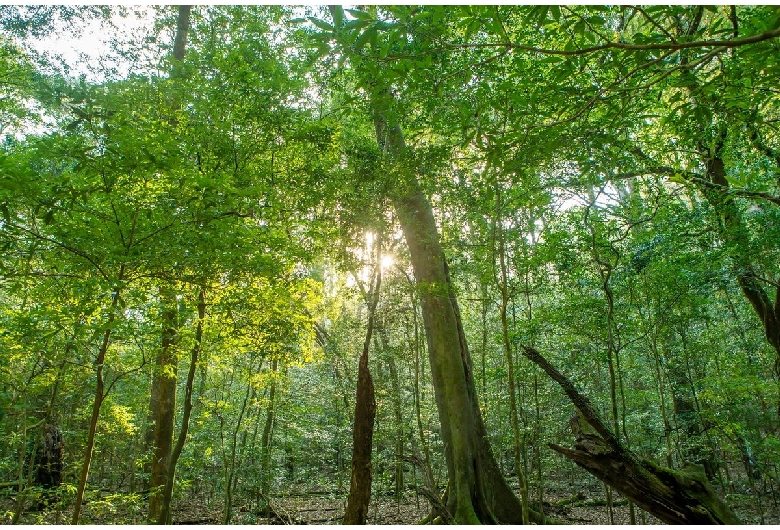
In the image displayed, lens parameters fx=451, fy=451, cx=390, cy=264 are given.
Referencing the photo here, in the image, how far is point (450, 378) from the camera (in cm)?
696

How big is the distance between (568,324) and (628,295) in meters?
1.50

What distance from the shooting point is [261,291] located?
5.14 m

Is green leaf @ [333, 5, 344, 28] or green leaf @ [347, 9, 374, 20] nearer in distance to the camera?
green leaf @ [347, 9, 374, 20]

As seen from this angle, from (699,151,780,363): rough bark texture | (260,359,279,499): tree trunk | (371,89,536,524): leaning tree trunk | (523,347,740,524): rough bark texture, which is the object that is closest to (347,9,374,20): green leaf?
(523,347,740,524): rough bark texture

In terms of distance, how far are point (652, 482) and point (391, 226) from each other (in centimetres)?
419

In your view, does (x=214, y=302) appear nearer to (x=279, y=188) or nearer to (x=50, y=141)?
(x=279, y=188)

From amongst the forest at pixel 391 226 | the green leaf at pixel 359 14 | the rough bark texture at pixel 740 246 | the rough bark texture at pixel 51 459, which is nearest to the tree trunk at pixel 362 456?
the forest at pixel 391 226

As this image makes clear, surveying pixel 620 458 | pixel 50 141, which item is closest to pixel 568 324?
pixel 620 458

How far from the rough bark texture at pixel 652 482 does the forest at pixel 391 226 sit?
0.02 metres

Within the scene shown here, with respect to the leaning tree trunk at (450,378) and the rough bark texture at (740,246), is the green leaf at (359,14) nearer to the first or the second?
the leaning tree trunk at (450,378)

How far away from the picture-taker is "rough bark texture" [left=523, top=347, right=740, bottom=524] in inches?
139

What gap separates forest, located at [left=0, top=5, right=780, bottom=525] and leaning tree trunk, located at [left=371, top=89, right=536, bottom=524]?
1.7 inches

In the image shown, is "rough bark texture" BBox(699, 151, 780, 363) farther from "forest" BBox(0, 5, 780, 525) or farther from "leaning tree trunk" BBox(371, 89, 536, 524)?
"leaning tree trunk" BBox(371, 89, 536, 524)

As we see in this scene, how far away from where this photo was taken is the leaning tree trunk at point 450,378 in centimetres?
616
